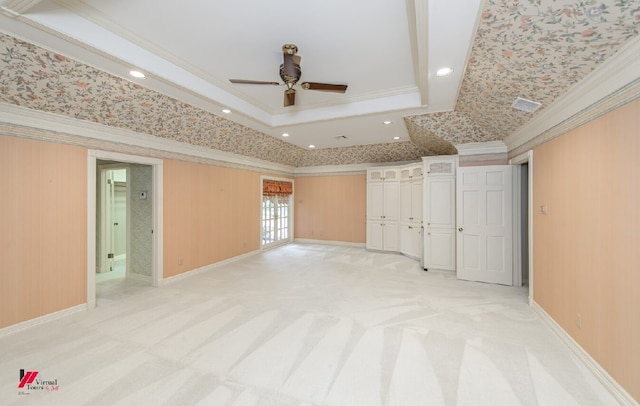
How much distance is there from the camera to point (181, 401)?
69.7 inches

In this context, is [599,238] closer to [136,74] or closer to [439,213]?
[439,213]

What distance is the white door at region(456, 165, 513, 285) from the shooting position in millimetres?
4133

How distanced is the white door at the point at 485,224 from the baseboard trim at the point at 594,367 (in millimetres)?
1364

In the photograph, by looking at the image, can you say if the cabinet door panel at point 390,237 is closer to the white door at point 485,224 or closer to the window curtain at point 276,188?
the white door at point 485,224

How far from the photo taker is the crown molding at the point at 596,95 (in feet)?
5.45

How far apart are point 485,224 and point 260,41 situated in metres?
4.22

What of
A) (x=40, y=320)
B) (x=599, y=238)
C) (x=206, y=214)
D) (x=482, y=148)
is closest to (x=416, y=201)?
(x=482, y=148)

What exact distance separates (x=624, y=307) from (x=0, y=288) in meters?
5.31

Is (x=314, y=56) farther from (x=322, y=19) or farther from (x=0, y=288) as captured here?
(x=0, y=288)

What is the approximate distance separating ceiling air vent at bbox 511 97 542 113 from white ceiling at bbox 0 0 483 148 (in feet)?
2.09

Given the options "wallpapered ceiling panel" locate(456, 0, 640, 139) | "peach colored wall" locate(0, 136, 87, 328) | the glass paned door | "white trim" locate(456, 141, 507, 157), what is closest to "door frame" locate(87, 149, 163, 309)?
"peach colored wall" locate(0, 136, 87, 328)

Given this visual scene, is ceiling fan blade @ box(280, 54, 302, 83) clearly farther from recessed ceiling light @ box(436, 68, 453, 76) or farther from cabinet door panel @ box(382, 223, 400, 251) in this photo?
cabinet door panel @ box(382, 223, 400, 251)

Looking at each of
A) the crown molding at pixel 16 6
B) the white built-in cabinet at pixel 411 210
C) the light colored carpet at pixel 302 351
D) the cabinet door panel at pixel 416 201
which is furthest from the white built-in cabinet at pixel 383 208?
the crown molding at pixel 16 6

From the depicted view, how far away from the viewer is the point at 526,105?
2.77 metres
